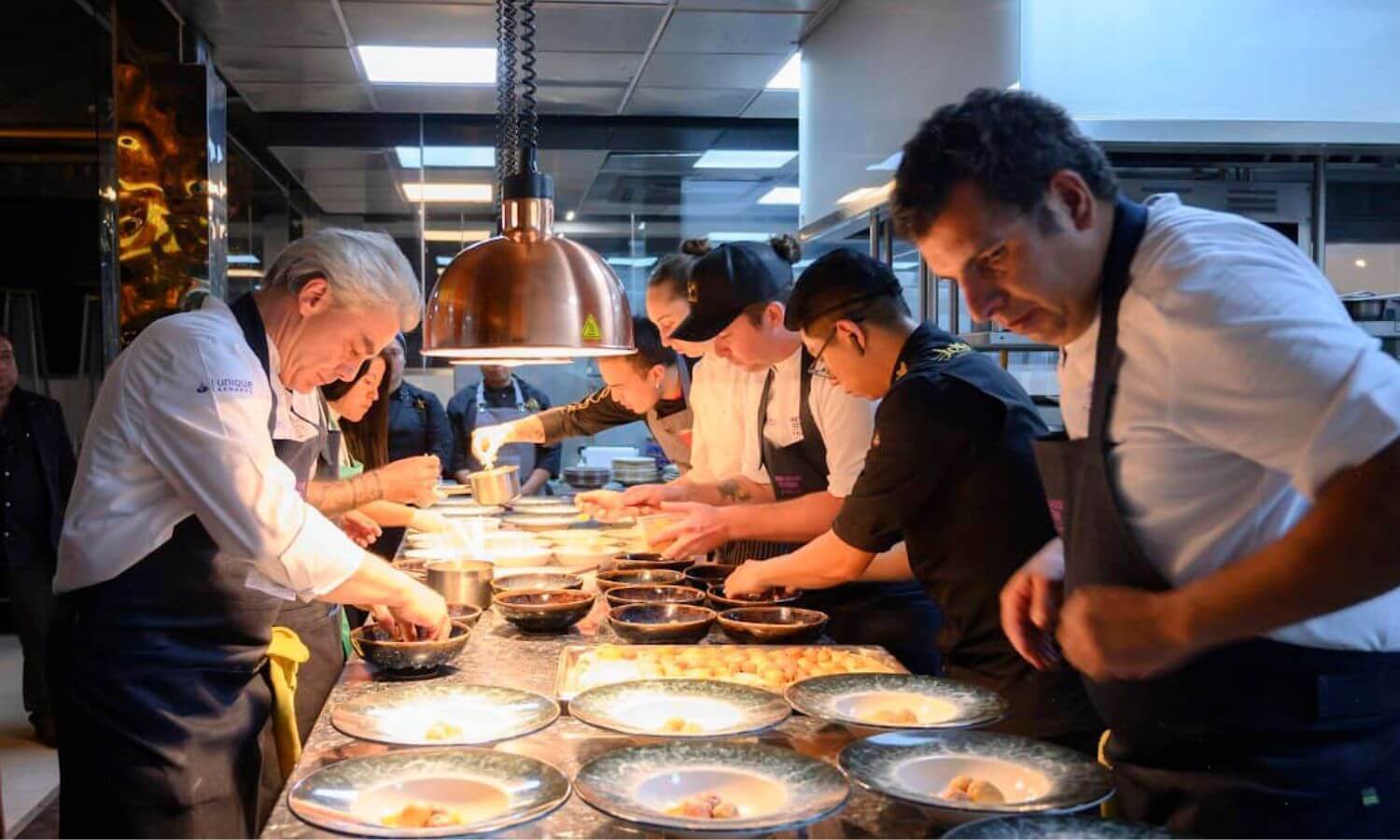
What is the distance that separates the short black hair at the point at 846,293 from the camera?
2545 mm

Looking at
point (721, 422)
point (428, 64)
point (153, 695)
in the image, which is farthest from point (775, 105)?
point (153, 695)

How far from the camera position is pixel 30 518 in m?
5.02

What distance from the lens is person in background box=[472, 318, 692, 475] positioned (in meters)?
4.63

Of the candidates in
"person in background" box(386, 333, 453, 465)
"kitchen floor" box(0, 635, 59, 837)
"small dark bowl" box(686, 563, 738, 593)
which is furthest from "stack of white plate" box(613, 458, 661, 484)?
"small dark bowl" box(686, 563, 738, 593)

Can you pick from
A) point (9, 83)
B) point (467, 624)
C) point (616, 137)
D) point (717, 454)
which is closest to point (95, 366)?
point (9, 83)

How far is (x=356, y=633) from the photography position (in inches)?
88.4

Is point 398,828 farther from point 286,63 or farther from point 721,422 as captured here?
point 286,63

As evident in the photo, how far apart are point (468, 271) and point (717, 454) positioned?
1.89 m

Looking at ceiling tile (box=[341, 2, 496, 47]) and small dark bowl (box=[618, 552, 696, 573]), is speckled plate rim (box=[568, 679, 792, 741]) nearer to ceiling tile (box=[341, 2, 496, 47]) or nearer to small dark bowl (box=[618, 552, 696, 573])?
small dark bowl (box=[618, 552, 696, 573])

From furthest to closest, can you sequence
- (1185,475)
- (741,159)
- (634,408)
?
(741,159) < (634,408) < (1185,475)

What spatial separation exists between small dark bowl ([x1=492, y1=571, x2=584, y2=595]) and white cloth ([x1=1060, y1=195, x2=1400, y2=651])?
5.42 ft

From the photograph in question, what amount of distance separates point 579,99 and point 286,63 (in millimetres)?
1673

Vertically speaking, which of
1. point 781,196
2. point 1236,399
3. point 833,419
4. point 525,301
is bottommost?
point 833,419

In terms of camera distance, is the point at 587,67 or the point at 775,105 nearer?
the point at 587,67
